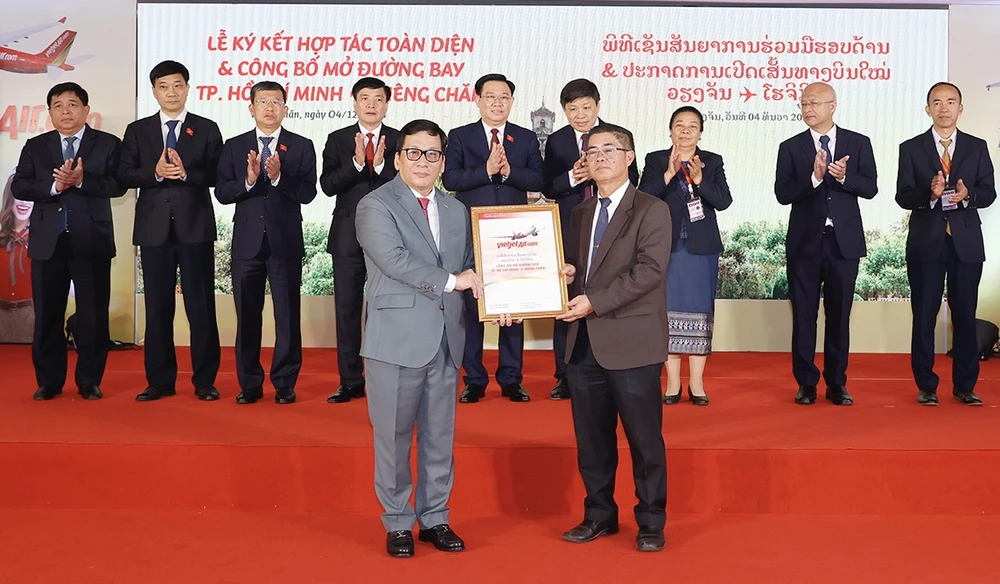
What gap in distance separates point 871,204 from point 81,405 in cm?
521

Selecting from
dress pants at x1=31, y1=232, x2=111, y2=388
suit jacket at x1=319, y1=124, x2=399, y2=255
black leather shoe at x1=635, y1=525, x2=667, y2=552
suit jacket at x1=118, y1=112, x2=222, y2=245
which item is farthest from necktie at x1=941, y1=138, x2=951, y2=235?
dress pants at x1=31, y1=232, x2=111, y2=388

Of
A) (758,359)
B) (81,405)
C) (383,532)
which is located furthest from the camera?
(758,359)

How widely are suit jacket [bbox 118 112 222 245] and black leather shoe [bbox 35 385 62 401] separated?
0.81 metres

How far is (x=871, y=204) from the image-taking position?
6.83 metres

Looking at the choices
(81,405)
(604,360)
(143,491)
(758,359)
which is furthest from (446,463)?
(758,359)

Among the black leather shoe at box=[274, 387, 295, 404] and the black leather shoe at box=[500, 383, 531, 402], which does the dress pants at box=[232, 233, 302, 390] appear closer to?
the black leather shoe at box=[274, 387, 295, 404]

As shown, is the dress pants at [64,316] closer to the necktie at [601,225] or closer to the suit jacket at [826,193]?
the necktie at [601,225]

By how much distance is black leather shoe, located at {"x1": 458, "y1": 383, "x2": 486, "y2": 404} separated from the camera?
457 centimetres

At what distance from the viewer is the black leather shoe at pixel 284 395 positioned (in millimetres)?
4574

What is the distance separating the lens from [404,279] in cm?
302

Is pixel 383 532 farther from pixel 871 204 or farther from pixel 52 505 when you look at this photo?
pixel 871 204

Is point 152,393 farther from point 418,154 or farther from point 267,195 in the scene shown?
point 418,154

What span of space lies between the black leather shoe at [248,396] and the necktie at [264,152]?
101 cm

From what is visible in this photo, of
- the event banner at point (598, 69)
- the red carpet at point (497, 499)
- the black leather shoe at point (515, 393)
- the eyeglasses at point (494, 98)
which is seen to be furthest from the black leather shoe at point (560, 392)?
the event banner at point (598, 69)
